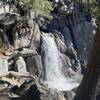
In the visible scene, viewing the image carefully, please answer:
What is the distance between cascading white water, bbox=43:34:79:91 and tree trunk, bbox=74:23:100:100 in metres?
18.1

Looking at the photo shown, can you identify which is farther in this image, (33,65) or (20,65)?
(33,65)

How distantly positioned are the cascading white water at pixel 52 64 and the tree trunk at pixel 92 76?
59.3 ft

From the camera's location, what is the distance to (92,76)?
1252 centimetres

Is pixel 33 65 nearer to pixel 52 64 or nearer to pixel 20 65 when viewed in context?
pixel 20 65

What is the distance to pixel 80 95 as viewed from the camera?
12758mm

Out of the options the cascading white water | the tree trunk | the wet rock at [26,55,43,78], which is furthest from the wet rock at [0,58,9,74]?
the tree trunk

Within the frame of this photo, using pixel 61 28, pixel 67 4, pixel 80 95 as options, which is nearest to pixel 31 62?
pixel 61 28

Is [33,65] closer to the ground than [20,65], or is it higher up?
closer to the ground

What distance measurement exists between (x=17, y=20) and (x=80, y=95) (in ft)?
66.3

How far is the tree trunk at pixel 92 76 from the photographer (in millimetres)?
12328

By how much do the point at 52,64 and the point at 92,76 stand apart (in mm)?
21168

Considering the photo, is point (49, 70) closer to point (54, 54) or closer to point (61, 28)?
point (54, 54)

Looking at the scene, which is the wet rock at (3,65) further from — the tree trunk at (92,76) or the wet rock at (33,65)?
the tree trunk at (92,76)

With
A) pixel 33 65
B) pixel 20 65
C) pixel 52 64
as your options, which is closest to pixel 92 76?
pixel 20 65
